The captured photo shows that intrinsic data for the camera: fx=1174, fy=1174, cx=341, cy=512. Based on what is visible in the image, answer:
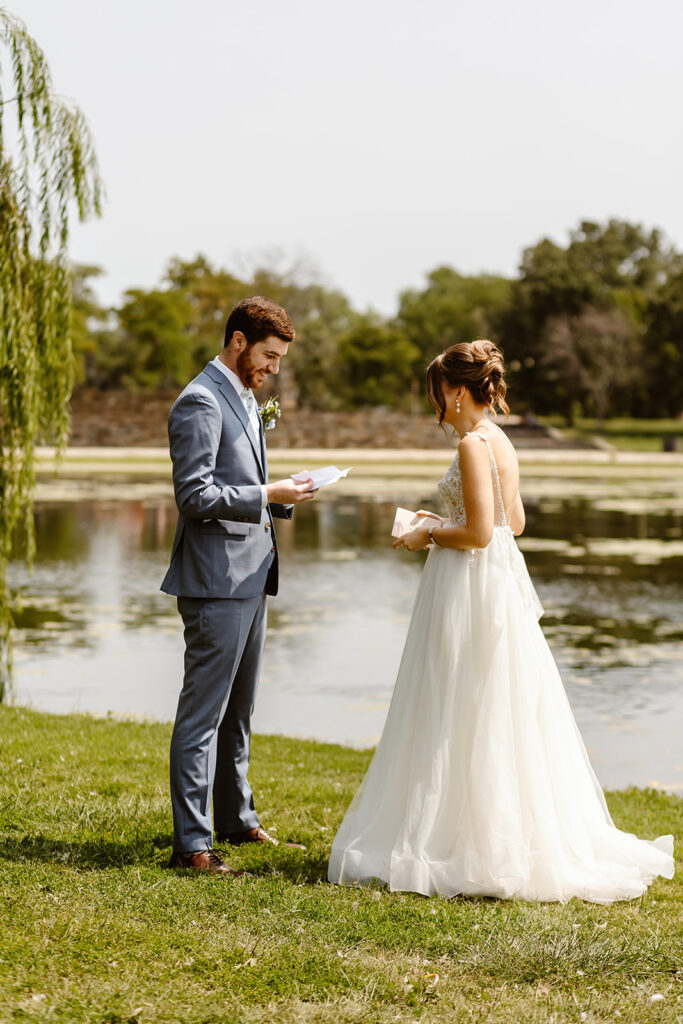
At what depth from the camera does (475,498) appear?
447 cm

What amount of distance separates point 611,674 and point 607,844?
220 inches

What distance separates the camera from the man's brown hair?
445 centimetres

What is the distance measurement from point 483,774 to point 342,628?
7.91 metres

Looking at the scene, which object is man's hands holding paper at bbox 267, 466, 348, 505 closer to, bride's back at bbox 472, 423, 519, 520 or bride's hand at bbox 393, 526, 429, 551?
bride's hand at bbox 393, 526, 429, 551

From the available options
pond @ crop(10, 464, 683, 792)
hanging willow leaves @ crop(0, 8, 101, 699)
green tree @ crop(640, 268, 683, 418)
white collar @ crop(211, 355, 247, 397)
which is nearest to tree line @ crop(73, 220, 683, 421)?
green tree @ crop(640, 268, 683, 418)

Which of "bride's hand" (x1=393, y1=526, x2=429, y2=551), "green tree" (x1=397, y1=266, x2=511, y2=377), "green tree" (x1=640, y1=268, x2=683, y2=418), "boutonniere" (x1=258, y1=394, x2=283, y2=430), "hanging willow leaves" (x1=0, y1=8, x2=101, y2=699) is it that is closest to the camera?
"bride's hand" (x1=393, y1=526, x2=429, y2=551)

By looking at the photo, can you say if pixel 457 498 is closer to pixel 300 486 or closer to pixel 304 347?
pixel 300 486

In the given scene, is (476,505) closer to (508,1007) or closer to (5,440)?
(508,1007)

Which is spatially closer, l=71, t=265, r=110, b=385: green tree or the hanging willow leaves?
the hanging willow leaves

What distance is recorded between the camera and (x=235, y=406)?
4535mm

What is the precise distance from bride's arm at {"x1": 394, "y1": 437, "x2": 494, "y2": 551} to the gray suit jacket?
0.78 metres

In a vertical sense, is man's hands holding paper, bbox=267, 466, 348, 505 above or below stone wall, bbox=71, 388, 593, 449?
below

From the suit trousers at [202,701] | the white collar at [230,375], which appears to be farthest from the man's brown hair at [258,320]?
the suit trousers at [202,701]

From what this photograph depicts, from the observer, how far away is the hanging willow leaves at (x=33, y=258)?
7590mm
